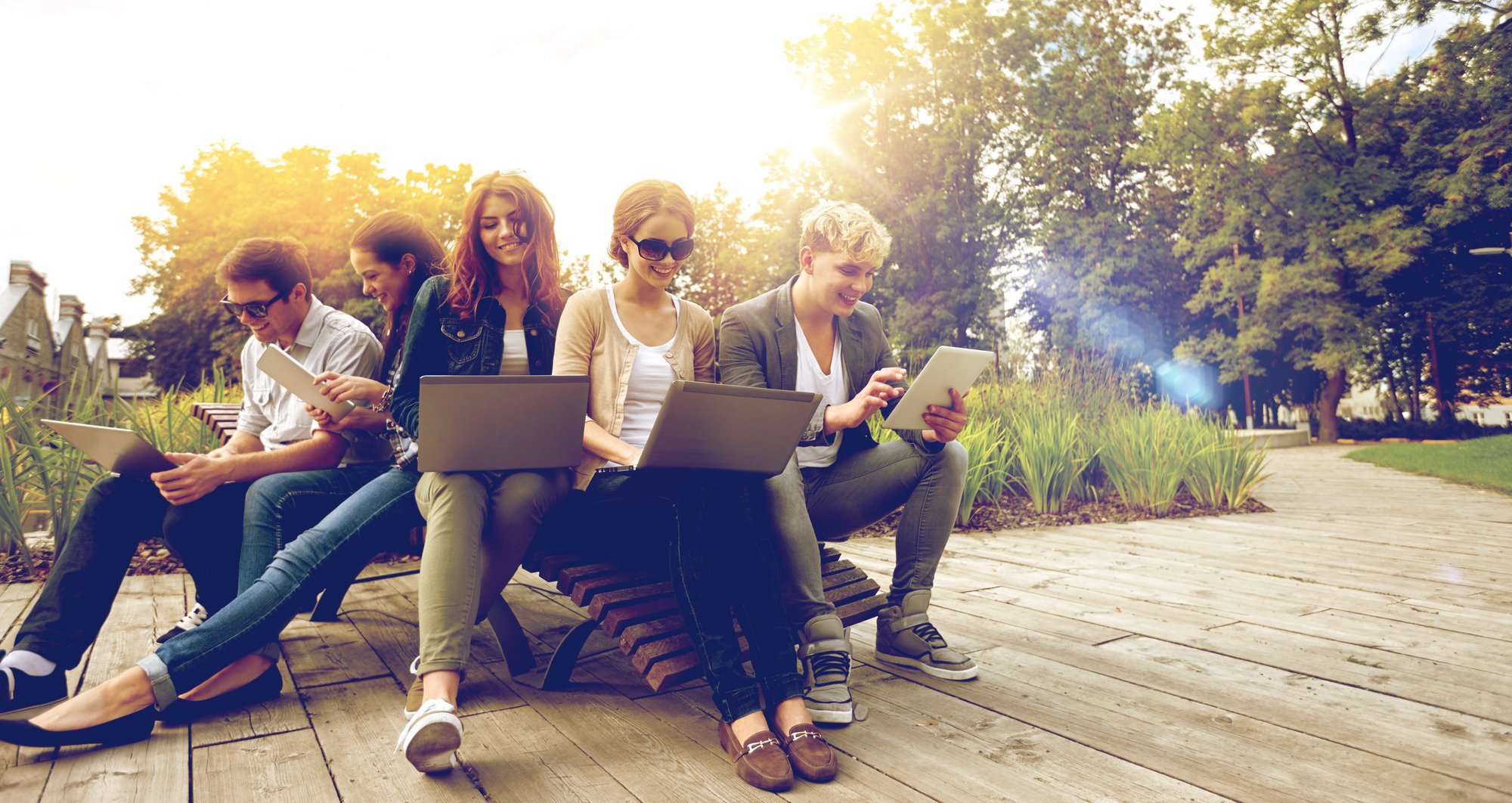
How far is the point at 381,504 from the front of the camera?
7.06 ft

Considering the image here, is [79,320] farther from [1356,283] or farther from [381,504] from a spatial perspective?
[1356,283]

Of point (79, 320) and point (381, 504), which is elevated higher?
point (79, 320)

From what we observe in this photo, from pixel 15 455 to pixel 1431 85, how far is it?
84.8 feet

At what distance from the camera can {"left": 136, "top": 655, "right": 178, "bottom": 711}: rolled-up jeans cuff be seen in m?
1.89

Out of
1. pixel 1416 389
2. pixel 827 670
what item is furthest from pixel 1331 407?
pixel 827 670

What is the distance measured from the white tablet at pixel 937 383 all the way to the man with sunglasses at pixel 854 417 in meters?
0.04

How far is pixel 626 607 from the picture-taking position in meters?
2.16

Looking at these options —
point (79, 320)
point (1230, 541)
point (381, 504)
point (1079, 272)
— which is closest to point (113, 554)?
point (381, 504)

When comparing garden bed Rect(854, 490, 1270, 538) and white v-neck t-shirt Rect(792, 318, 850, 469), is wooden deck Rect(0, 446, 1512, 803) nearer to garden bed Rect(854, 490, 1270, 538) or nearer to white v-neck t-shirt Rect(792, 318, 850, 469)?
white v-neck t-shirt Rect(792, 318, 850, 469)

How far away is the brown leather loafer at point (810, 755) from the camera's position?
69.5 inches

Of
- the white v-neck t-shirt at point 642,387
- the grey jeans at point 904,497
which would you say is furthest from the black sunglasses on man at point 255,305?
the grey jeans at point 904,497

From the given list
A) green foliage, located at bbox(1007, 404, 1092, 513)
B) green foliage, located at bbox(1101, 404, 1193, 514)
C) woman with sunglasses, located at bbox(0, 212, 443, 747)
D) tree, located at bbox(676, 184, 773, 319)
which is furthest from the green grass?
tree, located at bbox(676, 184, 773, 319)

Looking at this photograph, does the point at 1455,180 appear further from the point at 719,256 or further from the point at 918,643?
the point at 918,643

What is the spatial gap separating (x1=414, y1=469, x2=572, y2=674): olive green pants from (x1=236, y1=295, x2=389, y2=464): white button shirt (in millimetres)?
559
